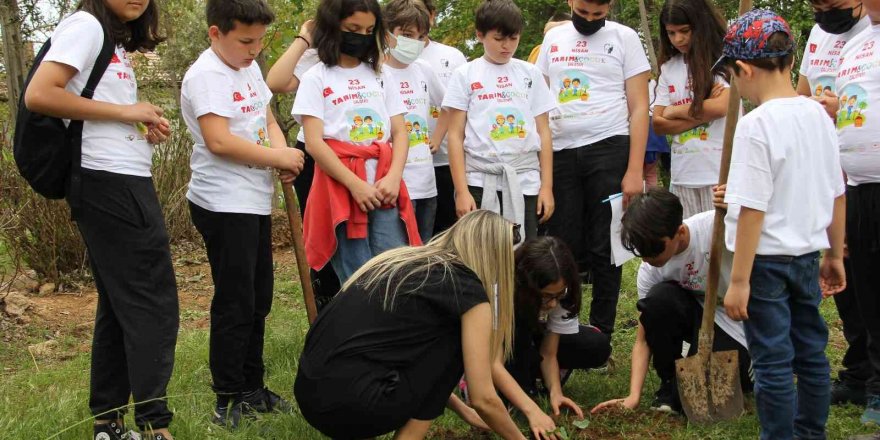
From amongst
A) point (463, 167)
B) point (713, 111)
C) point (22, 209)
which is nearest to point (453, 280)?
point (463, 167)

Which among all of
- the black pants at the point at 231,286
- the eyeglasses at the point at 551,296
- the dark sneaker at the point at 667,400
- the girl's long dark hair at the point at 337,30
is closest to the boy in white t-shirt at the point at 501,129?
the girl's long dark hair at the point at 337,30

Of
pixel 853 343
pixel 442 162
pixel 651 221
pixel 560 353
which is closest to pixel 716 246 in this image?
pixel 651 221

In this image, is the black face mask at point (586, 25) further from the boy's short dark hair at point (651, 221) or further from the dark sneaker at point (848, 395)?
the dark sneaker at point (848, 395)

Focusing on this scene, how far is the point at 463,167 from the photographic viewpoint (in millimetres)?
4754

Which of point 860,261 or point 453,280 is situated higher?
point 453,280

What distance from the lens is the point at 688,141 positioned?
4.79m

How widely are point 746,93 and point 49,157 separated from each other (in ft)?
8.34

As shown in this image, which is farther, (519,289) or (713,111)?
(713,111)

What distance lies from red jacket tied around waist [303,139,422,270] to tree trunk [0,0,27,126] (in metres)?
5.48

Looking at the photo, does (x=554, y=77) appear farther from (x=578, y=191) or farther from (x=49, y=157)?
(x=49, y=157)

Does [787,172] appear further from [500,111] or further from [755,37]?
[500,111]

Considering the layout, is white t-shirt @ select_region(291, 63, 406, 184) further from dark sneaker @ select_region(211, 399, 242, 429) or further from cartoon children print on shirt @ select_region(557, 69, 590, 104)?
dark sneaker @ select_region(211, 399, 242, 429)

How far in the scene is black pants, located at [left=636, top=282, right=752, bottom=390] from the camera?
13.4 feet

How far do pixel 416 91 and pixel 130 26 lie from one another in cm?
186
